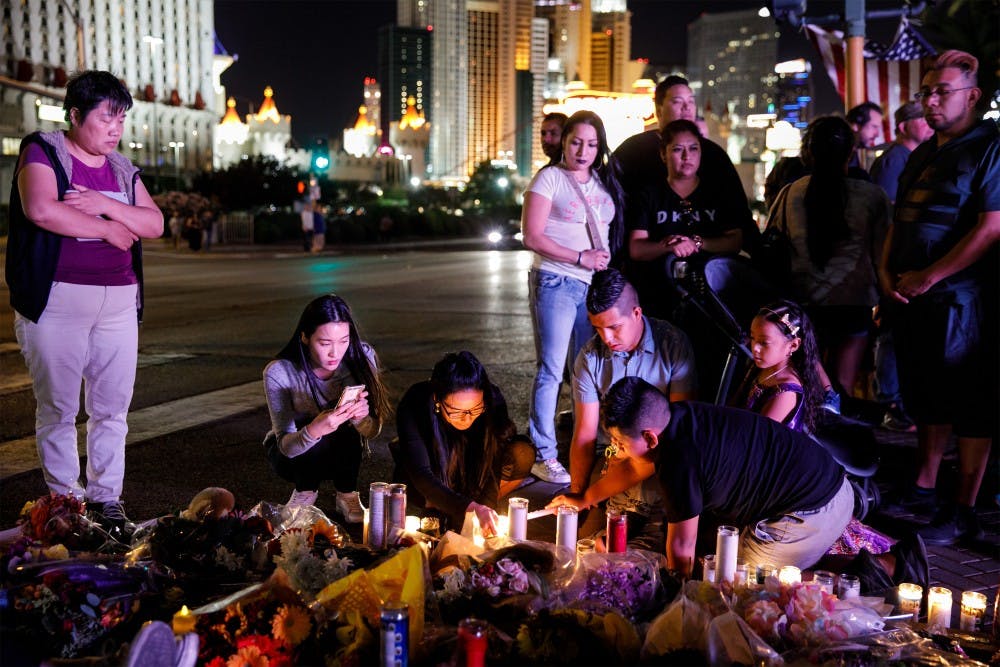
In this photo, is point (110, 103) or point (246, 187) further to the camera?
point (246, 187)

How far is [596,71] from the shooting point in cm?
18988

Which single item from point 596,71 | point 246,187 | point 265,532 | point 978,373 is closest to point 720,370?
point 978,373

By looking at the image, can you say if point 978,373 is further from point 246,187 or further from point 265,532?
point 246,187

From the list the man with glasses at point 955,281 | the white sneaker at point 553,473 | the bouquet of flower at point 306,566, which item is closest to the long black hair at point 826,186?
the man with glasses at point 955,281

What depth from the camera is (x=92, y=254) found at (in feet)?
13.9

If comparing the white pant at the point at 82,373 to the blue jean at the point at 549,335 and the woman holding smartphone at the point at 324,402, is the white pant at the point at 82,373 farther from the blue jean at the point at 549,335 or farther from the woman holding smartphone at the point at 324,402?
the blue jean at the point at 549,335

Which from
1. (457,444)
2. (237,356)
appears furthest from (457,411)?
(237,356)

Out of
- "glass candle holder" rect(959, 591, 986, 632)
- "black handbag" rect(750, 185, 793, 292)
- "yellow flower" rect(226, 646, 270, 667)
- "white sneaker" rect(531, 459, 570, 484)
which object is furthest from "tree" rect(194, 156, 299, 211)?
"glass candle holder" rect(959, 591, 986, 632)

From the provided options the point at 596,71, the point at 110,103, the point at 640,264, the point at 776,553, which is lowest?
the point at 776,553

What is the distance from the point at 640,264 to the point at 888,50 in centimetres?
997

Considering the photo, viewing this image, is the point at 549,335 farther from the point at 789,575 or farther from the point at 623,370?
the point at 789,575

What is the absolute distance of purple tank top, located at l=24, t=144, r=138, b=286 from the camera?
4172 millimetres

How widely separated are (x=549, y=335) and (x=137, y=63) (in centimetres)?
10399

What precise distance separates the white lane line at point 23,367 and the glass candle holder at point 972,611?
6923 millimetres
